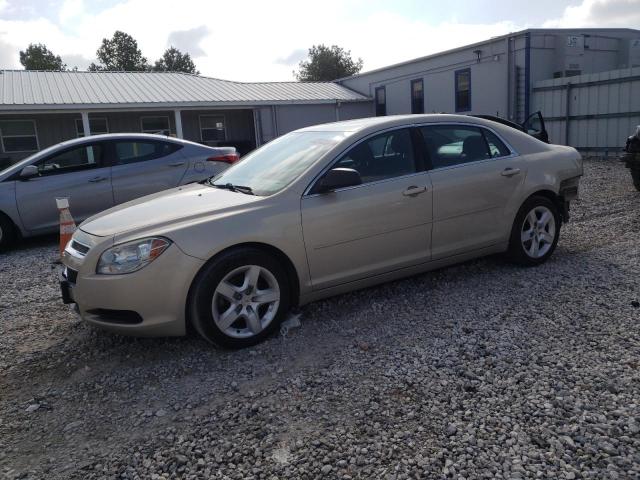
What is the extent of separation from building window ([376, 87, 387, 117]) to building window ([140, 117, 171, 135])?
1014 centimetres

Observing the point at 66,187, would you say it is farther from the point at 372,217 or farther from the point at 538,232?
the point at 538,232

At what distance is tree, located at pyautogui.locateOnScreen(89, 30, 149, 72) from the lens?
67562 mm

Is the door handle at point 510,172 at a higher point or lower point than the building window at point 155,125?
lower

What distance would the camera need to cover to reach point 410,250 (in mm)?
4316

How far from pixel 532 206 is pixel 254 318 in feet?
9.72

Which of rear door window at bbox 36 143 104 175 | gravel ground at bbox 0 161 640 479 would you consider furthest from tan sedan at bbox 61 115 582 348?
rear door window at bbox 36 143 104 175

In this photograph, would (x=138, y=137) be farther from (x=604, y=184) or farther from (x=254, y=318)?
(x=604, y=184)

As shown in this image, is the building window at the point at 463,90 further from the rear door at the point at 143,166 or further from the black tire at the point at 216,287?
the black tire at the point at 216,287

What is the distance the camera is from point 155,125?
22.5m

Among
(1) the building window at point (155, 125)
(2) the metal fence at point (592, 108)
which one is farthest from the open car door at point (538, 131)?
(1) the building window at point (155, 125)

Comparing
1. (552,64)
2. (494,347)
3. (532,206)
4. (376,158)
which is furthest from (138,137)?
(552,64)

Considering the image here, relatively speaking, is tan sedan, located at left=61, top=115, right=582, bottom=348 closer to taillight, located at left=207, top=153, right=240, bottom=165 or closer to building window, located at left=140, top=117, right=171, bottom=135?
taillight, located at left=207, top=153, right=240, bottom=165

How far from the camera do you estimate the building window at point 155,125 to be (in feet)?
73.1

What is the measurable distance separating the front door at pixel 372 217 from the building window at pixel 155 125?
19561 millimetres
